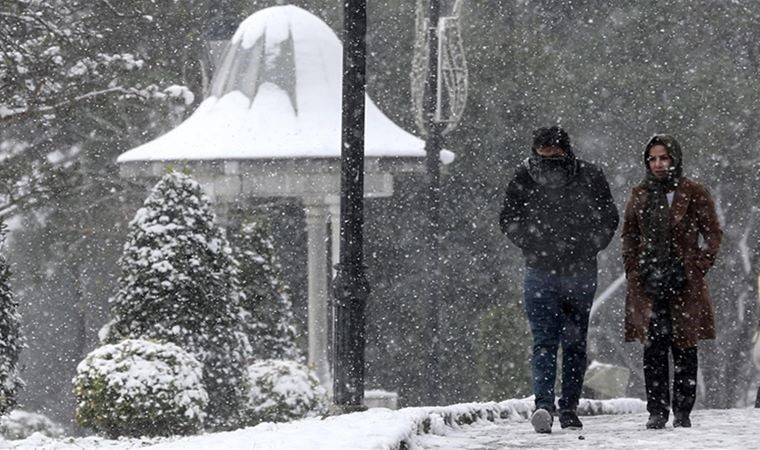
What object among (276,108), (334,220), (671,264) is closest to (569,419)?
(671,264)

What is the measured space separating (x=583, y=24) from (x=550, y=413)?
25.2 meters

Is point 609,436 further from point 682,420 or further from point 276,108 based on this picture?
point 276,108

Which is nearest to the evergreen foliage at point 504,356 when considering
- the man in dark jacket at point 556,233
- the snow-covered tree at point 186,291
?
the snow-covered tree at point 186,291

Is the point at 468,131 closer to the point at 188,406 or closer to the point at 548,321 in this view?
the point at 188,406

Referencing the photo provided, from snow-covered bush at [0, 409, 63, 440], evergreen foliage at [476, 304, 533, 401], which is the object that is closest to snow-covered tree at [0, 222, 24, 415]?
evergreen foliage at [476, 304, 533, 401]

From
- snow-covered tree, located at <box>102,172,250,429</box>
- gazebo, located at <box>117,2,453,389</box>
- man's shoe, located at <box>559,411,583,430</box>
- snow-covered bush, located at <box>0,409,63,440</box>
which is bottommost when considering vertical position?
snow-covered bush, located at <box>0,409,63,440</box>

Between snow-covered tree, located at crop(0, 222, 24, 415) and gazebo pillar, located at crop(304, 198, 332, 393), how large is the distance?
25.9 feet

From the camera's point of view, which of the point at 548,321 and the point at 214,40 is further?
the point at 214,40

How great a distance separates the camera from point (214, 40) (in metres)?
28.4

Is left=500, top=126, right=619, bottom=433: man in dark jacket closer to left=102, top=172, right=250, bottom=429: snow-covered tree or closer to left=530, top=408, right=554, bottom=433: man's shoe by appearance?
left=530, top=408, right=554, bottom=433: man's shoe

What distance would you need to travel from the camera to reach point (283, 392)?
17.0 meters

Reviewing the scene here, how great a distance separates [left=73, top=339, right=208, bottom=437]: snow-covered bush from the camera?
13398 millimetres

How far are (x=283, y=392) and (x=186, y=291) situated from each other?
2.66 m

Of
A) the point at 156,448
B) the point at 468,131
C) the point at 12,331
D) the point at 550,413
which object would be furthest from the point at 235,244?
the point at 468,131
